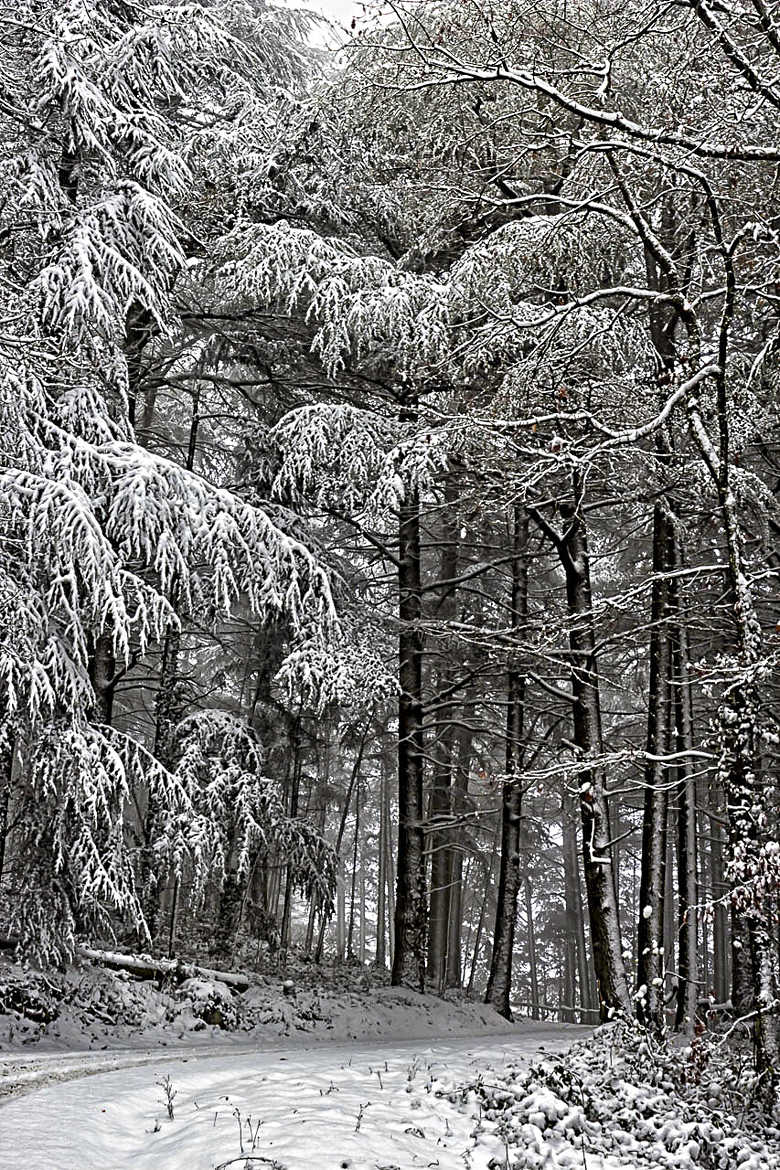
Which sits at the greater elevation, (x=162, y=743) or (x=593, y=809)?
(x=162, y=743)

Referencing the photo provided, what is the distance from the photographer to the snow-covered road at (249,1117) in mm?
4320

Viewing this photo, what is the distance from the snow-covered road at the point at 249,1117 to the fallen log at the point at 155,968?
274cm

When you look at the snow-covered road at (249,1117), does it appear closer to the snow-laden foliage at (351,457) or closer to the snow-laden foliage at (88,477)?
the snow-laden foliage at (88,477)

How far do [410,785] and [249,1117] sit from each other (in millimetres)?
8079

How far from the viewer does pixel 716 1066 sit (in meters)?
6.02

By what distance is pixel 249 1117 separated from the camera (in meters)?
4.83

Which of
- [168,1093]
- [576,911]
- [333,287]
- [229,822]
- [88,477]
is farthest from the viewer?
[576,911]

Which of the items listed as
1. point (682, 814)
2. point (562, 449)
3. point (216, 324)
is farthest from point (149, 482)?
point (682, 814)

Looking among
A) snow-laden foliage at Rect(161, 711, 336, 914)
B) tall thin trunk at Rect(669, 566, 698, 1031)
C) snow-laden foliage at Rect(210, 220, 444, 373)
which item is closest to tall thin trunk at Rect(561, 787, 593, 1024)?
snow-laden foliage at Rect(161, 711, 336, 914)

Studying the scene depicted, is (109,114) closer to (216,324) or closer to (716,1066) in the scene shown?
(216,324)

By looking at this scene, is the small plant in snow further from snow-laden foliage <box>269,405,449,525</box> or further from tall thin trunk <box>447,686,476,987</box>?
tall thin trunk <box>447,686,476,987</box>

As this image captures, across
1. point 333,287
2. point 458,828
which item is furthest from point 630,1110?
point 458,828

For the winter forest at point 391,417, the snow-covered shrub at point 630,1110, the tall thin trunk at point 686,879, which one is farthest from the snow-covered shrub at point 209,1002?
the tall thin trunk at point 686,879

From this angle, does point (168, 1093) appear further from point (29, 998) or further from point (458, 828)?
point (458, 828)
